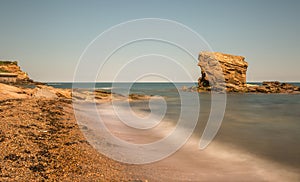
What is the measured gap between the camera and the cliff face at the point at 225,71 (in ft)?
239

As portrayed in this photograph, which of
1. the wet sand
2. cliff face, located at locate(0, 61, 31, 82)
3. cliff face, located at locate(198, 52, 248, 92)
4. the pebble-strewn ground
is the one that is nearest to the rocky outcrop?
cliff face, located at locate(198, 52, 248, 92)

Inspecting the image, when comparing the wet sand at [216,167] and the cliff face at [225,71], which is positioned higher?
the cliff face at [225,71]

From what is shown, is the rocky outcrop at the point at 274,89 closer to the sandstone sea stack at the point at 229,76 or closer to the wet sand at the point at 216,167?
the sandstone sea stack at the point at 229,76

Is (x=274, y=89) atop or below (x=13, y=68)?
below

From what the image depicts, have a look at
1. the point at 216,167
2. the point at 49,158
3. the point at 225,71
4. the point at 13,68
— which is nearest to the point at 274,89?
the point at 225,71

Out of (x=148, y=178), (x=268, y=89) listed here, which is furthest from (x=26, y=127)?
(x=268, y=89)

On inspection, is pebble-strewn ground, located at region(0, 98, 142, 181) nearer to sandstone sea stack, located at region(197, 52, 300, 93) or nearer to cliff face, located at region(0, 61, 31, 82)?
sandstone sea stack, located at region(197, 52, 300, 93)

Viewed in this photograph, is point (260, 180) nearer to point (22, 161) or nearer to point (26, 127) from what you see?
point (22, 161)

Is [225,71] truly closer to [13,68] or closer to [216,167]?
[216,167]

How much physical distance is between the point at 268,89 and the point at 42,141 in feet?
263

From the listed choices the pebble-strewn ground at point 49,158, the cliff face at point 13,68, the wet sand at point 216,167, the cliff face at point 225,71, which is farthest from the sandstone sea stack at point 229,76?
the pebble-strewn ground at point 49,158

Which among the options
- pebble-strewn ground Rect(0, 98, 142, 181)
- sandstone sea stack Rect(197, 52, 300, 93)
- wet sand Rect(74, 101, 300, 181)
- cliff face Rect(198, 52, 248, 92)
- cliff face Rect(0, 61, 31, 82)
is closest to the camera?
pebble-strewn ground Rect(0, 98, 142, 181)

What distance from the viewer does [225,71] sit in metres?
72.7

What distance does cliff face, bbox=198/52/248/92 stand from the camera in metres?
72.9
